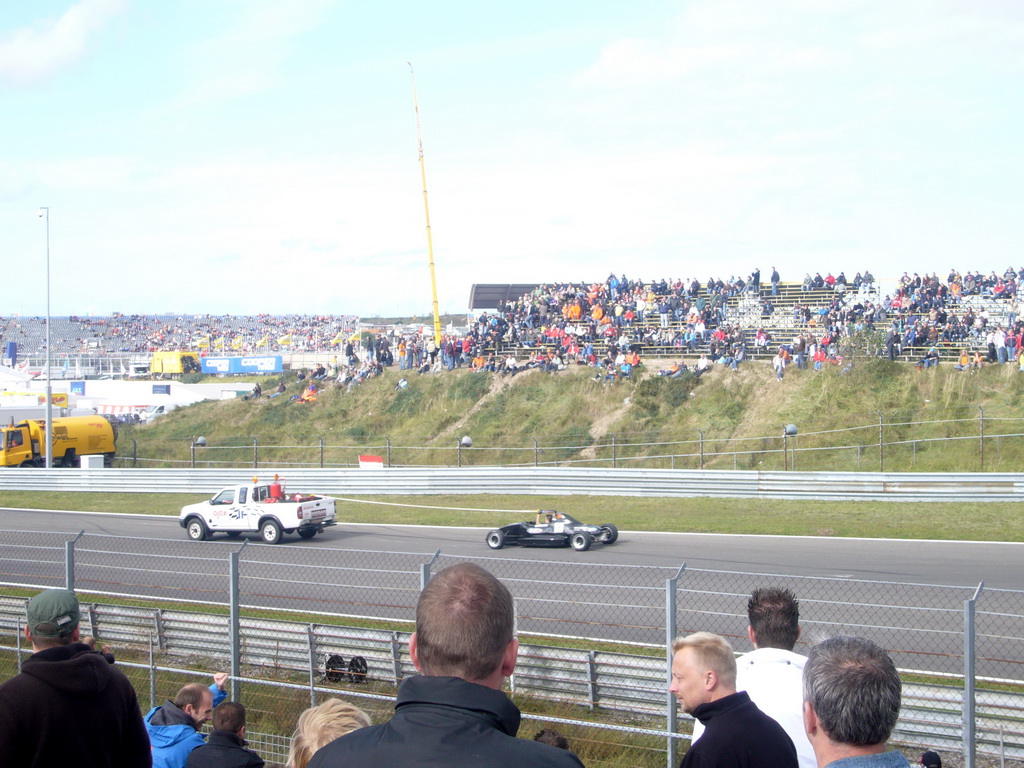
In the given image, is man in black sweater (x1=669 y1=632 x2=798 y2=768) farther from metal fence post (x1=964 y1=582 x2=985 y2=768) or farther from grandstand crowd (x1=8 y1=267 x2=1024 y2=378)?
grandstand crowd (x1=8 y1=267 x2=1024 y2=378)

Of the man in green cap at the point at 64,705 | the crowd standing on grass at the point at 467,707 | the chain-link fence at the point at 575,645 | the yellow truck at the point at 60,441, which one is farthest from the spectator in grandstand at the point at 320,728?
the yellow truck at the point at 60,441

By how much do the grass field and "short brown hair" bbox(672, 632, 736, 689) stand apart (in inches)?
667

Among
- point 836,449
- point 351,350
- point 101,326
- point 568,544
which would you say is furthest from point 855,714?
point 101,326

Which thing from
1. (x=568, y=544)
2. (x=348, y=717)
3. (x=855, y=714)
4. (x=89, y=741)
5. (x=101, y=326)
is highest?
(x=101, y=326)

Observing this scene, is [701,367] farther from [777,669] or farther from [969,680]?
[777,669]

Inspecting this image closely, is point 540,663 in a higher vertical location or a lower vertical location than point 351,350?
lower

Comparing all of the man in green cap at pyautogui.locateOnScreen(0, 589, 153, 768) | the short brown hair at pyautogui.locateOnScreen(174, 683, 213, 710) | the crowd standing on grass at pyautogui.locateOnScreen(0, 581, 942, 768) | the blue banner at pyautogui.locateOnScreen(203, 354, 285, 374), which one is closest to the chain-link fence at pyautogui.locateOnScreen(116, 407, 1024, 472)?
the short brown hair at pyautogui.locateOnScreen(174, 683, 213, 710)

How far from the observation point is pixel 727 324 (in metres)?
36.5

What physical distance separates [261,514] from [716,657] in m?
18.6

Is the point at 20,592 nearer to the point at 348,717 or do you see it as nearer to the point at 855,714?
the point at 348,717

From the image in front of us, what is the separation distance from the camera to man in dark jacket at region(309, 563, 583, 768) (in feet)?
6.35

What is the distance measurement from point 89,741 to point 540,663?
229 inches

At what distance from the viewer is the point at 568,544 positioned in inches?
731

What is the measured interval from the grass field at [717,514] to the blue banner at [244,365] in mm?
39304
